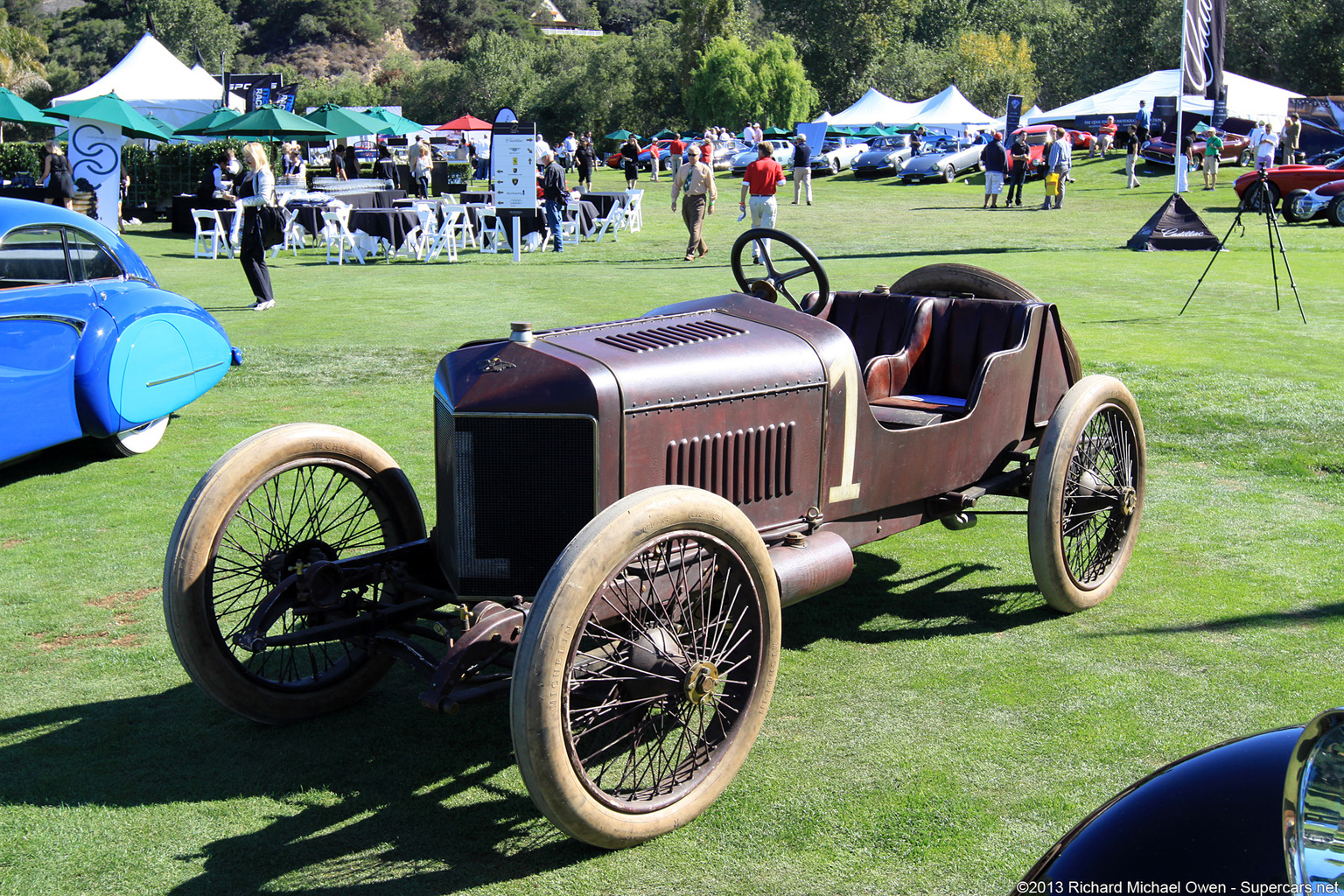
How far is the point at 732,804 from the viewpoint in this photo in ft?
11.0

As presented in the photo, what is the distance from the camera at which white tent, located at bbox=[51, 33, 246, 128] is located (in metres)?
30.2

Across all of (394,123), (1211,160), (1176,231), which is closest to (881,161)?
(1211,160)

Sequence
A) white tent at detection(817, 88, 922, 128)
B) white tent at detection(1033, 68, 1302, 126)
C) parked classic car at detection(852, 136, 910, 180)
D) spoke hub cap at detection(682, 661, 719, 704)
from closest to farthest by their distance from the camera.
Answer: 1. spoke hub cap at detection(682, 661, 719, 704)
2. parked classic car at detection(852, 136, 910, 180)
3. white tent at detection(1033, 68, 1302, 126)
4. white tent at detection(817, 88, 922, 128)

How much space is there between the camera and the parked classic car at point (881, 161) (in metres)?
38.7

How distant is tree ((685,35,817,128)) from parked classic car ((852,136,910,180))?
24.3 m

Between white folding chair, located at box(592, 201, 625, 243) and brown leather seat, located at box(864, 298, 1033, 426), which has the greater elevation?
white folding chair, located at box(592, 201, 625, 243)

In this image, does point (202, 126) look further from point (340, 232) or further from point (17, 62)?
point (17, 62)

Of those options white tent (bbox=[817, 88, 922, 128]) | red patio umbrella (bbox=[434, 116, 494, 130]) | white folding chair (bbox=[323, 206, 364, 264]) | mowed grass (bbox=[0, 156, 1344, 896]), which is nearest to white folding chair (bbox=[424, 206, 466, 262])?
white folding chair (bbox=[323, 206, 364, 264])

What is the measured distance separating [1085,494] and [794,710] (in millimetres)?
1792

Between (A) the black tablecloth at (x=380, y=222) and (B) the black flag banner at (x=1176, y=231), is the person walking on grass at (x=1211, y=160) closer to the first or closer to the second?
(B) the black flag banner at (x=1176, y=231)

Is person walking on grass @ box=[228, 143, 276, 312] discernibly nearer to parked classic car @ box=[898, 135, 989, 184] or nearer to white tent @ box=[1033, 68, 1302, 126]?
parked classic car @ box=[898, 135, 989, 184]

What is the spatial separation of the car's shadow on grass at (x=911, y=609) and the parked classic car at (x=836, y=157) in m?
37.0

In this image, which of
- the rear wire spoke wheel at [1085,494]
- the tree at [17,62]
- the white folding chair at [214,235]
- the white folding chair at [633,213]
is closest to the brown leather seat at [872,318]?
the rear wire spoke wheel at [1085,494]
